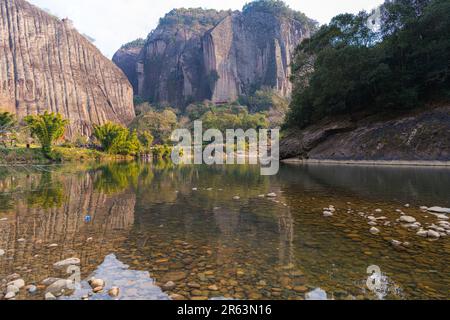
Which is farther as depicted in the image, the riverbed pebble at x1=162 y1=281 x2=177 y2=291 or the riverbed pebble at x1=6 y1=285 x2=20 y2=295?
the riverbed pebble at x1=162 y1=281 x2=177 y2=291

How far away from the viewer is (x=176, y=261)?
5883mm

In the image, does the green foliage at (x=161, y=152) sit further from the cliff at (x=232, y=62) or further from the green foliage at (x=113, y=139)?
the cliff at (x=232, y=62)

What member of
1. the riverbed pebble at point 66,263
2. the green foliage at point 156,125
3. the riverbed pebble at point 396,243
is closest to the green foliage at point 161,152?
the green foliage at point 156,125

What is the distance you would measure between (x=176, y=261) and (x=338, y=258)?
327 cm

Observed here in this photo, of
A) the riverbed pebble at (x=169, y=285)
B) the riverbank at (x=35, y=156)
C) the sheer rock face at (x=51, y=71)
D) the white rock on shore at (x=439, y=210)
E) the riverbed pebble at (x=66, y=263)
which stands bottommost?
the riverbed pebble at (x=169, y=285)

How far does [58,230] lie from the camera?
323 inches

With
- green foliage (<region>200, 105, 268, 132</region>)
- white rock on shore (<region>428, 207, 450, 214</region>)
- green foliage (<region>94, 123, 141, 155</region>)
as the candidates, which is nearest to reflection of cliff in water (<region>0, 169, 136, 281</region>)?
white rock on shore (<region>428, 207, 450, 214</region>)

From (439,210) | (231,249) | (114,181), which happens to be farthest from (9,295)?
(114,181)

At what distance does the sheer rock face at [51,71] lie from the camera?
106 meters

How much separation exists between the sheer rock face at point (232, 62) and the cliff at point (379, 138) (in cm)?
14202

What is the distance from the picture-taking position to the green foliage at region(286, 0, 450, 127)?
115 feet

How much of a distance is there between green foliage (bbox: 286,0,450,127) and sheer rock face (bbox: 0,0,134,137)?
10458 cm

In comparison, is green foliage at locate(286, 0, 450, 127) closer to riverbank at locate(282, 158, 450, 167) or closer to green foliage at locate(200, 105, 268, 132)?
riverbank at locate(282, 158, 450, 167)
